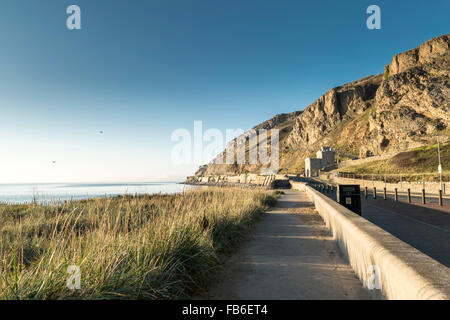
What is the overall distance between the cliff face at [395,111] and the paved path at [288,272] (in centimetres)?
6423

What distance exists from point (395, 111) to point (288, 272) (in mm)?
90760

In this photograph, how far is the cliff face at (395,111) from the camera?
67438 mm

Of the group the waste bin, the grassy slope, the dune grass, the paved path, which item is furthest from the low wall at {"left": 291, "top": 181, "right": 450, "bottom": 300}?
the grassy slope

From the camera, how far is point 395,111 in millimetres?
78062

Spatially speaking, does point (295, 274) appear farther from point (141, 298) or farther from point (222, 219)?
point (222, 219)

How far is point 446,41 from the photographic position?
281ft

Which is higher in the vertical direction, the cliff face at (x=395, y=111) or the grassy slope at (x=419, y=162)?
the cliff face at (x=395, y=111)

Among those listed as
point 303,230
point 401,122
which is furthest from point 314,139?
point 303,230

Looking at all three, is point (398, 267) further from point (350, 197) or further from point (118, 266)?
point (350, 197)

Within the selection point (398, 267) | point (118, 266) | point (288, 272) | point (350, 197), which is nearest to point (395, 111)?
point (350, 197)

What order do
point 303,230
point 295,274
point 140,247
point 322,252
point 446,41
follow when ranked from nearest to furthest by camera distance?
point 140,247 → point 295,274 → point 322,252 → point 303,230 → point 446,41

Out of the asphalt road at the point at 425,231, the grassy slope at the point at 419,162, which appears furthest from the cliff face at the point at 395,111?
the asphalt road at the point at 425,231

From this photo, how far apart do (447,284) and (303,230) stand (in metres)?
6.16

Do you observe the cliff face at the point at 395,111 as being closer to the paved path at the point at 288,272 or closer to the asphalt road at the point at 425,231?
the asphalt road at the point at 425,231
